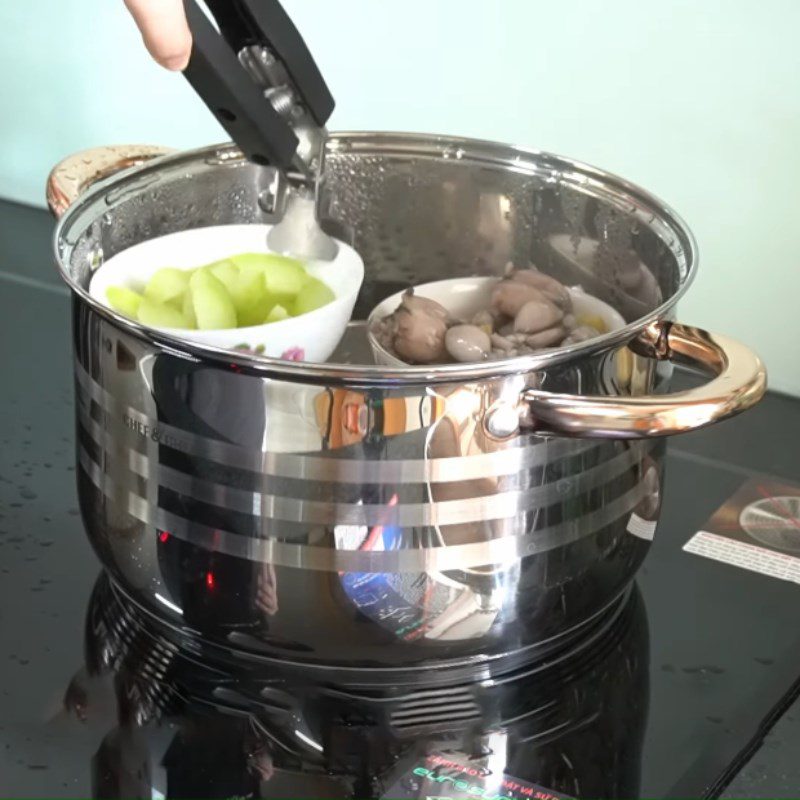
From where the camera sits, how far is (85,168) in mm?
900

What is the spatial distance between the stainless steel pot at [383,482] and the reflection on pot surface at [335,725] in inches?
0.8

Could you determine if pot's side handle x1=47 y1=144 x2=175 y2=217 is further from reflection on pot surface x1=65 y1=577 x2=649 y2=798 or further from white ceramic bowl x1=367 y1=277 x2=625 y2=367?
reflection on pot surface x1=65 y1=577 x2=649 y2=798

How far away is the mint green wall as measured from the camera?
0.91 metres

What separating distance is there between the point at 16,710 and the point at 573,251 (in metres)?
0.45

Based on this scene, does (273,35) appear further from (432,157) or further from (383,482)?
(383,482)

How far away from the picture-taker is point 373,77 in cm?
106

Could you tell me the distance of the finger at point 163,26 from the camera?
0.61m

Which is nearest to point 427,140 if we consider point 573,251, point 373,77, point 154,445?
point 573,251

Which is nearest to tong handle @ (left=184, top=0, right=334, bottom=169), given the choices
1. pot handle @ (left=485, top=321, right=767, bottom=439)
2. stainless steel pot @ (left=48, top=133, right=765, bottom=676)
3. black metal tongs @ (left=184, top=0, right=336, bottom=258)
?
black metal tongs @ (left=184, top=0, right=336, bottom=258)

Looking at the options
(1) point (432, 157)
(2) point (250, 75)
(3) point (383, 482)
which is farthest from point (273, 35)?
(3) point (383, 482)

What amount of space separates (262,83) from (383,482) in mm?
284

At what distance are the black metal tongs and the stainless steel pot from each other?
0.11 m

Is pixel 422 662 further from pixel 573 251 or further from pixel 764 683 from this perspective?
pixel 573 251

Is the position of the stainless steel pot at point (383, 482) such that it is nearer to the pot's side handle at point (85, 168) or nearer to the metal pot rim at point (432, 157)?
the metal pot rim at point (432, 157)
